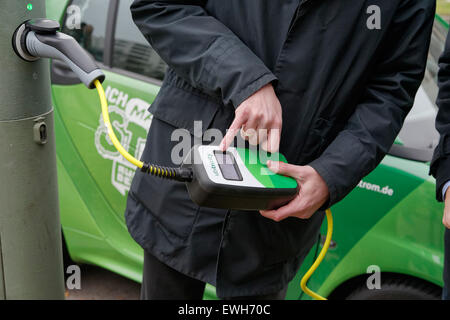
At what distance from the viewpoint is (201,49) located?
1293mm

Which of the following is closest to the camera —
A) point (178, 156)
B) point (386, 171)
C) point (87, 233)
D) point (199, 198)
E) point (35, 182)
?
point (199, 198)

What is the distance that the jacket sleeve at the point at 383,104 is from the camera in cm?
132

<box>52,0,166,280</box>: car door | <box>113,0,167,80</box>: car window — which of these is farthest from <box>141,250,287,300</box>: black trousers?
<box>113,0,167,80</box>: car window

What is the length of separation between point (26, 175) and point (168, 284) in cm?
54

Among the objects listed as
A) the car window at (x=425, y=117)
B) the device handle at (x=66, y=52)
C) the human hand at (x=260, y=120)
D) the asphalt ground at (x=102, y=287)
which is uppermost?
the device handle at (x=66, y=52)

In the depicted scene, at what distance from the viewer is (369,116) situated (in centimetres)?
137

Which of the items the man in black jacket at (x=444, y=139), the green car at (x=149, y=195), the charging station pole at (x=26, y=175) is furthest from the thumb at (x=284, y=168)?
the green car at (x=149, y=195)

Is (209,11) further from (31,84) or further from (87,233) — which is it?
(87,233)

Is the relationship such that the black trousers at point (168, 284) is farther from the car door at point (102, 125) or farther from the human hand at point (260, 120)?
the car door at point (102, 125)

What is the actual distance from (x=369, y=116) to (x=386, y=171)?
652 mm

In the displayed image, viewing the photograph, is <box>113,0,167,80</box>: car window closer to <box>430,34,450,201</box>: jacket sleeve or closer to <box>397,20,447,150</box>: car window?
<box>397,20,447,150</box>: car window

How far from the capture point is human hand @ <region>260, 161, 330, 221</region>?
1.28 metres

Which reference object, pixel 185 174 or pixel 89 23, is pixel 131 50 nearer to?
pixel 89 23
